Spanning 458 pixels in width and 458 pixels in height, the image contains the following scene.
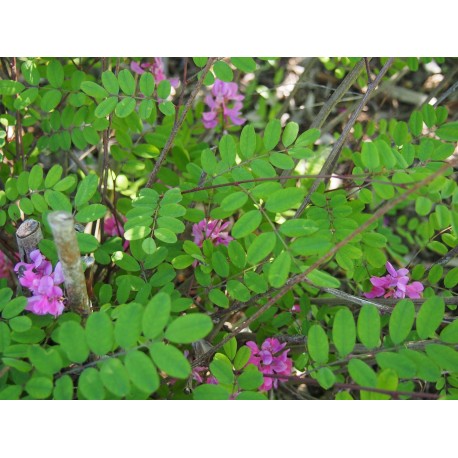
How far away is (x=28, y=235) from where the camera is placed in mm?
1317

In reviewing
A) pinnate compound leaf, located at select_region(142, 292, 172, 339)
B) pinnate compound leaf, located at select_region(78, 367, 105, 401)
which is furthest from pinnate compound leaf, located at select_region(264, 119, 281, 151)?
→ pinnate compound leaf, located at select_region(78, 367, 105, 401)

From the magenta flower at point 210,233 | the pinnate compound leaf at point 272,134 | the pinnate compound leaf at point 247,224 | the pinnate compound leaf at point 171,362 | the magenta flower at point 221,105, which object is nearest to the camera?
the pinnate compound leaf at point 171,362

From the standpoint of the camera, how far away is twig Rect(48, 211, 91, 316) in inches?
39.3

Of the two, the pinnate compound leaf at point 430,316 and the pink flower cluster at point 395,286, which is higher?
the pinnate compound leaf at point 430,316

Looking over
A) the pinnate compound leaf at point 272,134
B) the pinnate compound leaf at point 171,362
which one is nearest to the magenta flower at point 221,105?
the pinnate compound leaf at point 272,134

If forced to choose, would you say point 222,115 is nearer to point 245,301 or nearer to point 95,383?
point 245,301

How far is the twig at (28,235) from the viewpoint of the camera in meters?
1.32

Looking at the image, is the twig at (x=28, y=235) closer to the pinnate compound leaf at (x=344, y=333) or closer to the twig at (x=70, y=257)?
the twig at (x=70, y=257)

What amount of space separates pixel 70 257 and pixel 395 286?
90 centimetres

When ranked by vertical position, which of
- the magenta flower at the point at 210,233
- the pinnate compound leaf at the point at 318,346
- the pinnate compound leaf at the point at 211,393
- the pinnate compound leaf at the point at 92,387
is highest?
the pinnate compound leaf at the point at 92,387

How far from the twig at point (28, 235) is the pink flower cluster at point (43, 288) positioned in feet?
0.08

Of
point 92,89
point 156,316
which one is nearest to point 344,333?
point 156,316

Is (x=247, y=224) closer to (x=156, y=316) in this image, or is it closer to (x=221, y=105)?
(x=156, y=316)

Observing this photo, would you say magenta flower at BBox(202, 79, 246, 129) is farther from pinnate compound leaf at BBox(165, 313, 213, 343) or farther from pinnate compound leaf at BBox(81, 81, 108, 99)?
pinnate compound leaf at BBox(165, 313, 213, 343)
